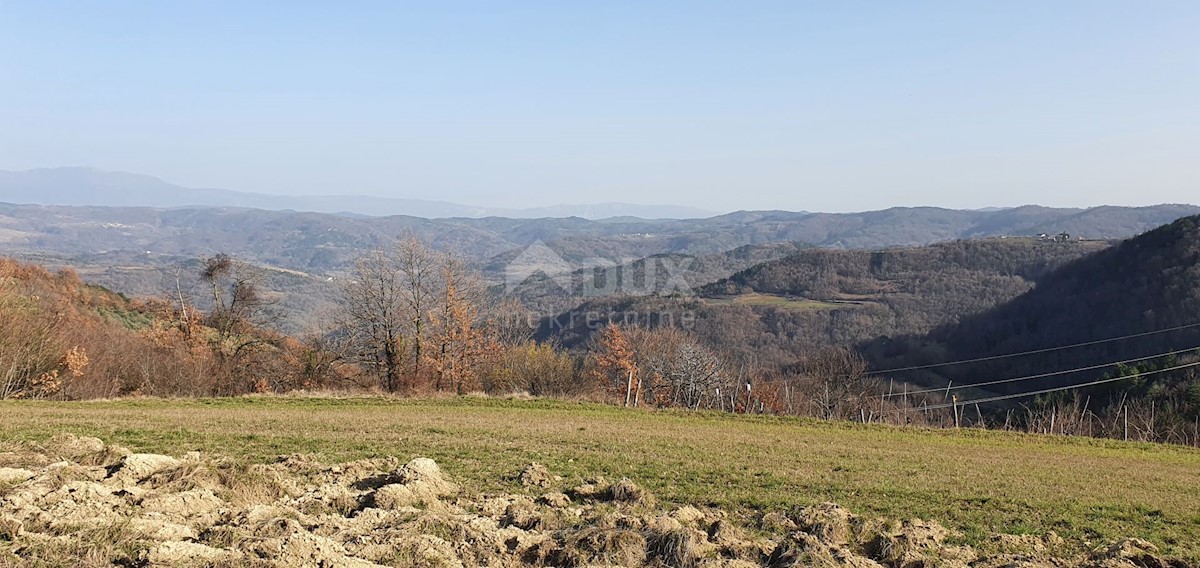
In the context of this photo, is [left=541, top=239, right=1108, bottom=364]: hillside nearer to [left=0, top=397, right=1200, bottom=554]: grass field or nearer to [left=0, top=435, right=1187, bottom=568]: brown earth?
[left=0, top=397, right=1200, bottom=554]: grass field

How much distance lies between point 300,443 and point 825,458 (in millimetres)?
9967

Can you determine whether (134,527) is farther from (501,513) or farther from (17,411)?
(17,411)

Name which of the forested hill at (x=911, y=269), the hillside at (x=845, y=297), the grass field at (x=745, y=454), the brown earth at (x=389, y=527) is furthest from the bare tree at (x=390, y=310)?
the forested hill at (x=911, y=269)

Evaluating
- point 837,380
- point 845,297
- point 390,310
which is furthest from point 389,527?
point 845,297

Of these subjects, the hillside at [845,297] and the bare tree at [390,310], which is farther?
the hillside at [845,297]

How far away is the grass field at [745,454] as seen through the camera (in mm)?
9695

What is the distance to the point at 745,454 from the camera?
46.3 feet

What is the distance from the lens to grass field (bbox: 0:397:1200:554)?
9.70 m

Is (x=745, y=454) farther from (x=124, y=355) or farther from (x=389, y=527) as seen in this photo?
(x=124, y=355)

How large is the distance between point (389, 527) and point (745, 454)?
867 centimetres

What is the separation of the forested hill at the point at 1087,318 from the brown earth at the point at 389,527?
2972 inches

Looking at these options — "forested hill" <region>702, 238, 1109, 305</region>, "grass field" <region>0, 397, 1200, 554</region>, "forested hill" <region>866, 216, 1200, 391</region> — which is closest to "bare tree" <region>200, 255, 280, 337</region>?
"grass field" <region>0, 397, 1200, 554</region>

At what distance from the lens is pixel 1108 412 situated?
42.6 meters

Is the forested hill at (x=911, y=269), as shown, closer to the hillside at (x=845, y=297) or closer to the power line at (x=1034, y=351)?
the hillside at (x=845, y=297)
